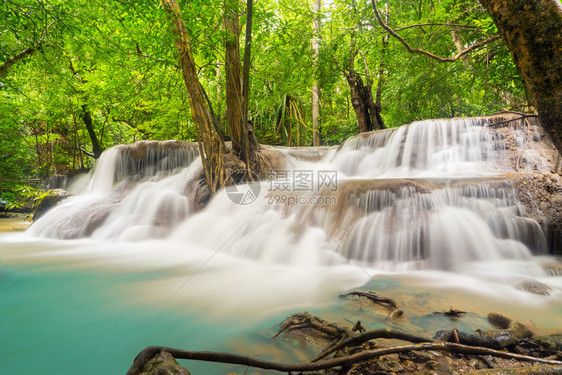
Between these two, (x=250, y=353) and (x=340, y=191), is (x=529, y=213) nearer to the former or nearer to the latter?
(x=340, y=191)

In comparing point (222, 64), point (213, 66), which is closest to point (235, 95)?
point (222, 64)

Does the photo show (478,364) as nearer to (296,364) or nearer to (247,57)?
(296,364)

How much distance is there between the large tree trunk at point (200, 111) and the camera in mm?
5008

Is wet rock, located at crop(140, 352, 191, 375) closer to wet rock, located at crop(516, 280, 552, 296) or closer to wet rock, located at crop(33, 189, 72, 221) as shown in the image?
wet rock, located at crop(516, 280, 552, 296)

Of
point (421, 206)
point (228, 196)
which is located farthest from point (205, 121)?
point (421, 206)

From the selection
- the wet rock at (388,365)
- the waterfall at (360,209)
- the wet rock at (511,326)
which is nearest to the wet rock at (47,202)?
the waterfall at (360,209)

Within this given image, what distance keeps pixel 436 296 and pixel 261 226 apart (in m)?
2.76

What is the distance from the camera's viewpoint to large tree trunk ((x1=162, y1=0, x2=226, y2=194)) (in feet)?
16.4

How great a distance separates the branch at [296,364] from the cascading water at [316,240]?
68 centimetres

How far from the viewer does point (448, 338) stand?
1247mm

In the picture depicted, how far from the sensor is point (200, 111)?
18.2 feet

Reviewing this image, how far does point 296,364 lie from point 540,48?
142 cm

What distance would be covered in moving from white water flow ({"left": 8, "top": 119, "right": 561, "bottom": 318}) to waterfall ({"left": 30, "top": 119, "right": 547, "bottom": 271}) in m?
0.02

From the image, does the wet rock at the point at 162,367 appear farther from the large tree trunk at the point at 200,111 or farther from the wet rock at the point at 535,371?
the large tree trunk at the point at 200,111
